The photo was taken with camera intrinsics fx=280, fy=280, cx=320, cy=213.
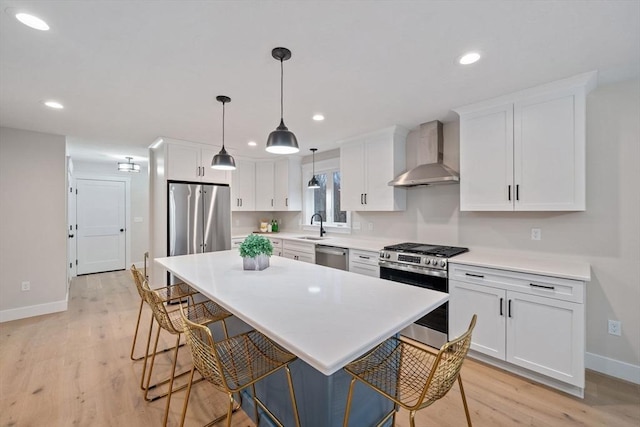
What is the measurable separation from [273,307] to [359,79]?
5.99ft

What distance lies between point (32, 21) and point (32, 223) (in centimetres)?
325

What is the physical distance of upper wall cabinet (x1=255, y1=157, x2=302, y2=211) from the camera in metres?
5.17

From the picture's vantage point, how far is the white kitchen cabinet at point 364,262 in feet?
10.6

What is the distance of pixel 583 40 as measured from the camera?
1721 millimetres

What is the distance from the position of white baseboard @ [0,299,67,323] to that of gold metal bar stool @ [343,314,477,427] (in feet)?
14.7

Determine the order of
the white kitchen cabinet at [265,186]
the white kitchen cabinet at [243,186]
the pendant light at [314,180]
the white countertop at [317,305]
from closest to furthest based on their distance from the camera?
1. the white countertop at [317,305]
2. the pendant light at [314,180]
3. the white kitchen cabinet at [243,186]
4. the white kitchen cabinet at [265,186]

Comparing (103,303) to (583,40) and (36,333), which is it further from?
(583,40)

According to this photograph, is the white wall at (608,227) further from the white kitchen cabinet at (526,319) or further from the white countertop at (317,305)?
the white countertop at (317,305)

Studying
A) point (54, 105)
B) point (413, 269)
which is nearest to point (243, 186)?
point (54, 105)

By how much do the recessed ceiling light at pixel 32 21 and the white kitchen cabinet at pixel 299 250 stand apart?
10.5 feet

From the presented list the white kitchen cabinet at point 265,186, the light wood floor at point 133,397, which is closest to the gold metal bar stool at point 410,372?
the light wood floor at point 133,397

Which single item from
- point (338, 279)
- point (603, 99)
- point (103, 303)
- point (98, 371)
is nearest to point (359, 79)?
point (338, 279)

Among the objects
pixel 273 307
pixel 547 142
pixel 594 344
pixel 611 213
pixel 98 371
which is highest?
pixel 547 142

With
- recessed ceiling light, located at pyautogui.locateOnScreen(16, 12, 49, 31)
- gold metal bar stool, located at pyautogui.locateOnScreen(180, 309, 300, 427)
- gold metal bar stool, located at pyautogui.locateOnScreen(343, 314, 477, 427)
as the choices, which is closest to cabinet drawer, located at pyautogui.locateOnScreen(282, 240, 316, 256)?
gold metal bar stool, located at pyautogui.locateOnScreen(180, 309, 300, 427)
